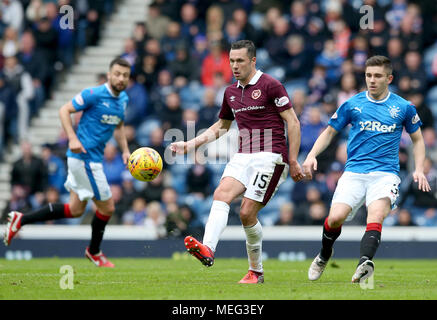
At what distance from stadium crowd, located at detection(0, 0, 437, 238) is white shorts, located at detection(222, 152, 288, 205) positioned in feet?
22.7

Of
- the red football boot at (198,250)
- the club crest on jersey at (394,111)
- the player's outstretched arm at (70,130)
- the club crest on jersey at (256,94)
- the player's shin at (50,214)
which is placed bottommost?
the player's shin at (50,214)

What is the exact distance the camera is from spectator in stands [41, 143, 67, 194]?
17.7 metres

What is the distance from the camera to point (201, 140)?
9.79 metres

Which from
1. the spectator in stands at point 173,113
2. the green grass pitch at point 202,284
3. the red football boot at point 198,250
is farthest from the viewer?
the spectator in stands at point 173,113

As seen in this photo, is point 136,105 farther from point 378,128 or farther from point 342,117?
point 378,128

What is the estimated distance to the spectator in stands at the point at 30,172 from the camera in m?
17.5

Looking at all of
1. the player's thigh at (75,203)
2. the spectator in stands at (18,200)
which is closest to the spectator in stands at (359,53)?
the spectator in stands at (18,200)

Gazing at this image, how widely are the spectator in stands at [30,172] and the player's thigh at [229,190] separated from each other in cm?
899

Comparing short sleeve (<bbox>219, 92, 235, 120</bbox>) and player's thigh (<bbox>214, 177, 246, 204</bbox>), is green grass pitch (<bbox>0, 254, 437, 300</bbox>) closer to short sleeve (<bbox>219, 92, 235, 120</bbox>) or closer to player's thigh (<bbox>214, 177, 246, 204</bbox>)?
player's thigh (<bbox>214, 177, 246, 204</bbox>)

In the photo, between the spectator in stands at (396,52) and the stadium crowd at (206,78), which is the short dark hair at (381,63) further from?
the spectator in stands at (396,52)

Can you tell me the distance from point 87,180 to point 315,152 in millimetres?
4151

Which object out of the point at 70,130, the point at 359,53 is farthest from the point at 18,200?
the point at 359,53
